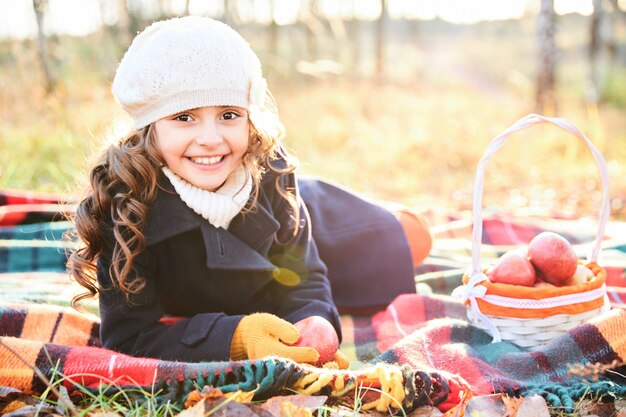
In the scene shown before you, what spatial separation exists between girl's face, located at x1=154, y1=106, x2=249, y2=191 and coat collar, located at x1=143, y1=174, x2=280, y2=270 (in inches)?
3.8

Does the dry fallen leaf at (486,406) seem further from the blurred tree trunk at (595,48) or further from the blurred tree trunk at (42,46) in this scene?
the blurred tree trunk at (595,48)

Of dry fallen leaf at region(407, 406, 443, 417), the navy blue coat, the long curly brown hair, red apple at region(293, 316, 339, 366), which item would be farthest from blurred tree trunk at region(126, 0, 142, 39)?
dry fallen leaf at region(407, 406, 443, 417)

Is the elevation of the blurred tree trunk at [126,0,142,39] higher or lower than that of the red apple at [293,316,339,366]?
higher

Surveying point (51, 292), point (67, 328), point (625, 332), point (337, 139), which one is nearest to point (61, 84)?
point (337, 139)

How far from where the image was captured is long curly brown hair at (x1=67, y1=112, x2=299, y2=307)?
185 centimetres

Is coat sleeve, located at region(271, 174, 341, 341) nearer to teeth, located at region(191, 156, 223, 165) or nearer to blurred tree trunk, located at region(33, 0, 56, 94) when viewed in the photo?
teeth, located at region(191, 156, 223, 165)

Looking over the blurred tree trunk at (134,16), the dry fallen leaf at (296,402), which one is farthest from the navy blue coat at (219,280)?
the blurred tree trunk at (134,16)

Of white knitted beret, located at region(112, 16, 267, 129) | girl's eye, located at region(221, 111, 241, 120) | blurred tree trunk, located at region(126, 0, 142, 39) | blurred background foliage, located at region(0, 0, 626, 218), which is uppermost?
blurred tree trunk, located at region(126, 0, 142, 39)

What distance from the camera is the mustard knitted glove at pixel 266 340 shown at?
177 centimetres

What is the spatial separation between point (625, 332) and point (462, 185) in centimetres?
351

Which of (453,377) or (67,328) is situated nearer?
(453,377)

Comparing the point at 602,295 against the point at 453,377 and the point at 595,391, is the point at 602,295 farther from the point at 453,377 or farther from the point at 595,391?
the point at 453,377

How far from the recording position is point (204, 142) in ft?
6.05

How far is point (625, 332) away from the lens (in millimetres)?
1847
